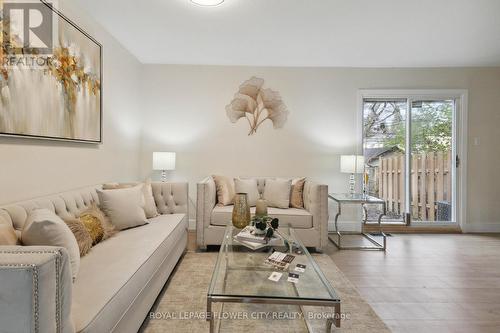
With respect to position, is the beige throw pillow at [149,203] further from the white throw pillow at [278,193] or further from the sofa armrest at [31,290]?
the sofa armrest at [31,290]

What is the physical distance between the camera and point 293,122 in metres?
3.95

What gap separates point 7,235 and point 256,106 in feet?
10.5

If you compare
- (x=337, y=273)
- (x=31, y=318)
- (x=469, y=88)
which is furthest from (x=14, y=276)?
(x=469, y=88)

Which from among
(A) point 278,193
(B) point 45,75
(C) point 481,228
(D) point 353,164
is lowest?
(C) point 481,228

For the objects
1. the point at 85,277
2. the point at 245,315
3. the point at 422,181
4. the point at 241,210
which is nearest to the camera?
the point at 85,277

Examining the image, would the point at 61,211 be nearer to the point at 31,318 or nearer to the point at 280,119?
the point at 31,318

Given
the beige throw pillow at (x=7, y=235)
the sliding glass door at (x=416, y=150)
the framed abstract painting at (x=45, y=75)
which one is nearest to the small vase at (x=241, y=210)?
the beige throw pillow at (x=7, y=235)

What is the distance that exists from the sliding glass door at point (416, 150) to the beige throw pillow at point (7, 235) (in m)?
3.98

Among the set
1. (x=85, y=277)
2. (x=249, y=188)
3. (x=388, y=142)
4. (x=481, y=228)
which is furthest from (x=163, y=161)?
(x=481, y=228)

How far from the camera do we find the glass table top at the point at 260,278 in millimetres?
1398

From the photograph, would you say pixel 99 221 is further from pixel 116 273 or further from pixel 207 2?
pixel 207 2

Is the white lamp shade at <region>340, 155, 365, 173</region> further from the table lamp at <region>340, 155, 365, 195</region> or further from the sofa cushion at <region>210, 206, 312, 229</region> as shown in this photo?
the sofa cushion at <region>210, 206, 312, 229</region>

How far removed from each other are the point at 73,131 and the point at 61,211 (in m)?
0.80

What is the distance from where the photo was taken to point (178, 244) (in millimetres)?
2570
